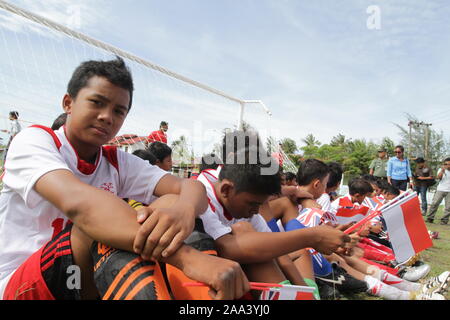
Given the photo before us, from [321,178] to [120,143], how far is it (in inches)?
129

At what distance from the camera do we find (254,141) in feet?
10.4

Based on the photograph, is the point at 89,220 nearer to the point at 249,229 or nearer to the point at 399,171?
the point at 249,229

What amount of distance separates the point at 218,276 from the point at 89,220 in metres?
0.38

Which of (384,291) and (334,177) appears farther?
(334,177)

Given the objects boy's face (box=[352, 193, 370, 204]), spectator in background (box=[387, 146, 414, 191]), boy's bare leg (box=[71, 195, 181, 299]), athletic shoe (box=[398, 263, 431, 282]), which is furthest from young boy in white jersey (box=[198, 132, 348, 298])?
spectator in background (box=[387, 146, 414, 191])

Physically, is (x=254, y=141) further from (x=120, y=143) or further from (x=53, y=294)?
(x=120, y=143)

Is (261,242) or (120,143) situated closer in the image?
(261,242)

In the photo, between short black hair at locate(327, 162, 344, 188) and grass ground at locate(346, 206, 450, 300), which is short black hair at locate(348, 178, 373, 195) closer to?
short black hair at locate(327, 162, 344, 188)

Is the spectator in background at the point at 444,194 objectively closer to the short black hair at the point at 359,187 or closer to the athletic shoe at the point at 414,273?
the short black hair at the point at 359,187

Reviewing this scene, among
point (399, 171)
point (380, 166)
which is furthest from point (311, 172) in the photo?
point (380, 166)

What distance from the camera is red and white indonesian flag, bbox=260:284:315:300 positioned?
96 cm

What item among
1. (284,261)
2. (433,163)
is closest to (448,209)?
(284,261)

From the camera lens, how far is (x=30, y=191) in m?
1.01
